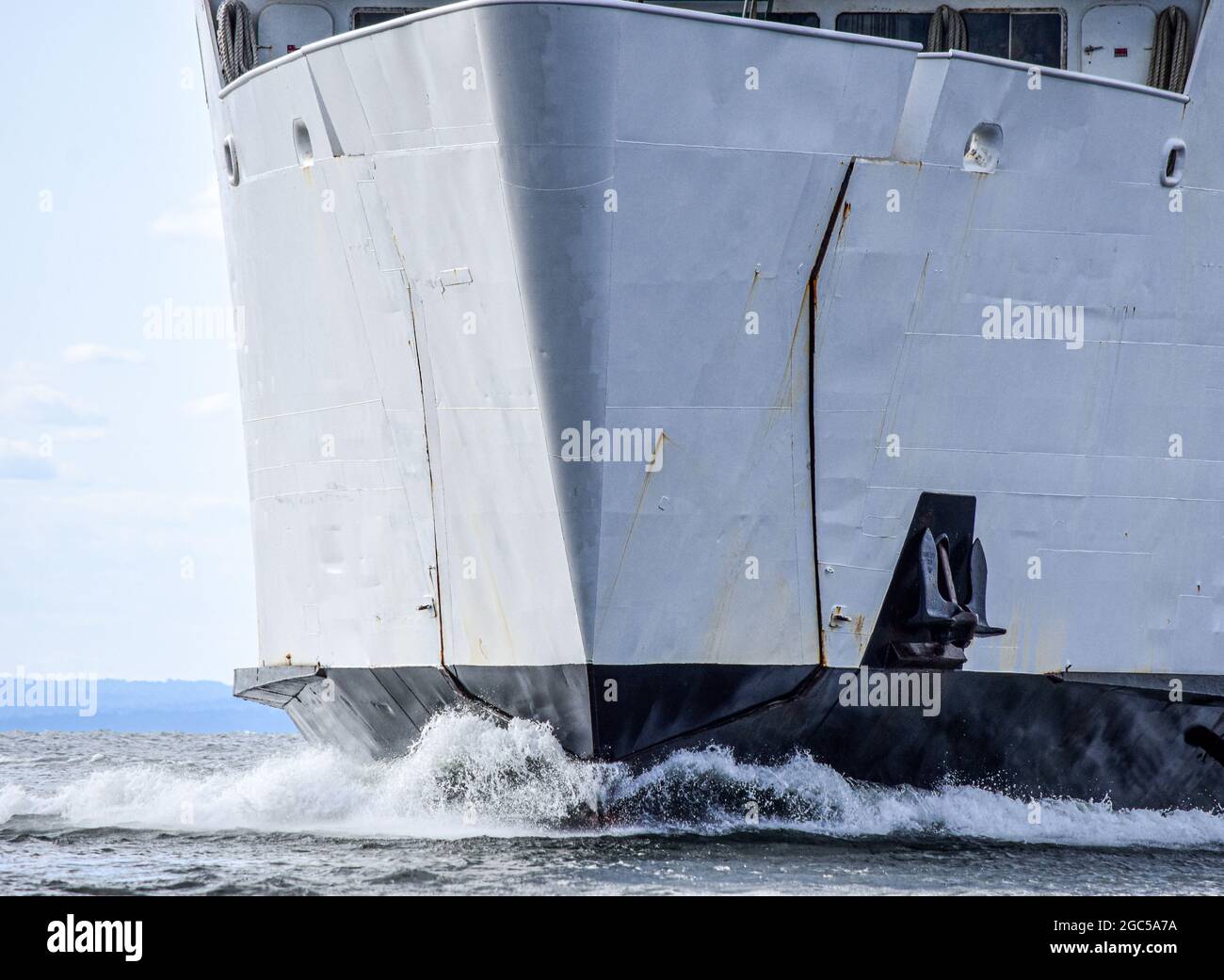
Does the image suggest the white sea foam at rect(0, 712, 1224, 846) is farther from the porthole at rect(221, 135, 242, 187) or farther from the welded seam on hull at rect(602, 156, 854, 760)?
the porthole at rect(221, 135, 242, 187)

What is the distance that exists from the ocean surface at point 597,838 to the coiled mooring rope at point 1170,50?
4.92 metres

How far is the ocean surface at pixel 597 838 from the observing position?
8953 mm

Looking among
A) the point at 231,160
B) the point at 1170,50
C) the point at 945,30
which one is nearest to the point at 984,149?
the point at 945,30

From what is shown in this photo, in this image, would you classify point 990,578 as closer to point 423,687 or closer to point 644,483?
point 644,483

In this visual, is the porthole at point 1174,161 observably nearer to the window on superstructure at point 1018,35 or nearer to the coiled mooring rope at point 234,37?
the window on superstructure at point 1018,35

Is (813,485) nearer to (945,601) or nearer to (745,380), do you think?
(745,380)

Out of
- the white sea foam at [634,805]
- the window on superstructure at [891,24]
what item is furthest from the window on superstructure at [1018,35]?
the white sea foam at [634,805]

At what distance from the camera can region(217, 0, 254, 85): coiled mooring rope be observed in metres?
12.4

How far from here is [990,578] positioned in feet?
35.3

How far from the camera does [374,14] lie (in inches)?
481

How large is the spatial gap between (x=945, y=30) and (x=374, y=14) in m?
4.06

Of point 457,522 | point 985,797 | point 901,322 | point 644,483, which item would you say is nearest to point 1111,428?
point 901,322

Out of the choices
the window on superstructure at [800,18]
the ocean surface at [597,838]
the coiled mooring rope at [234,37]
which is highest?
the coiled mooring rope at [234,37]

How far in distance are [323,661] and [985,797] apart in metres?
4.62
